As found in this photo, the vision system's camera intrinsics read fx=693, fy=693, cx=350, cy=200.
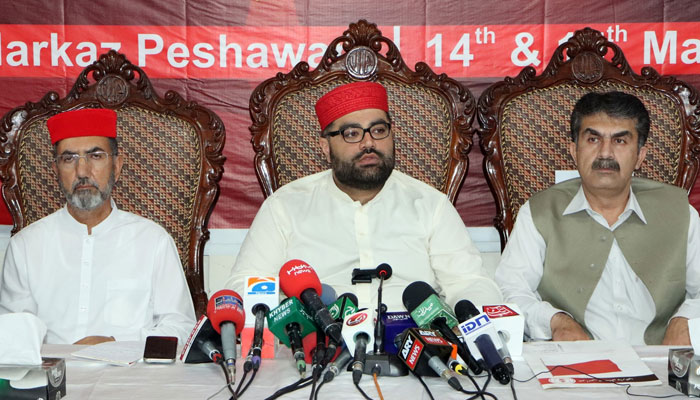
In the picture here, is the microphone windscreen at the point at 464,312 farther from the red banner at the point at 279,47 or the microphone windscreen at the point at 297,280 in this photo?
the red banner at the point at 279,47

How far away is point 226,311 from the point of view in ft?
5.36

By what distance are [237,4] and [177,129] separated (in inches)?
30.9

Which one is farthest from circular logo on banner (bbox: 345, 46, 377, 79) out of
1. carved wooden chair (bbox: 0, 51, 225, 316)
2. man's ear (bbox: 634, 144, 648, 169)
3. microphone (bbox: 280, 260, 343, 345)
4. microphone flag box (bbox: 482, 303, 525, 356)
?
microphone flag box (bbox: 482, 303, 525, 356)

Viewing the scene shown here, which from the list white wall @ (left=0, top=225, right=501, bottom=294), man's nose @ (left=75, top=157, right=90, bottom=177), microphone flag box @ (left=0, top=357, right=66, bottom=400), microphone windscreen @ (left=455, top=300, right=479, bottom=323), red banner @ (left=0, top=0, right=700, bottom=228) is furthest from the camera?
white wall @ (left=0, top=225, right=501, bottom=294)

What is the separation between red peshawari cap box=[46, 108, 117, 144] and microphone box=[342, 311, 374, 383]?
1.66m

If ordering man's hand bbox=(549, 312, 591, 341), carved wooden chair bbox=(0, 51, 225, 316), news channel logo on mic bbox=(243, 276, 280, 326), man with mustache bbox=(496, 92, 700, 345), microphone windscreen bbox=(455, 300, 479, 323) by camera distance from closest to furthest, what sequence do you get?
microphone windscreen bbox=(455, 300, 479, 323) → news channel logo on mic bbox=(243, 276, 280, 326) → man's hand bbox=(549, 312, 591, 341) → man with mustache bbox=(496, 92, 700, 345) → carved wooden chair bbox=(0, 51, 225, 316)

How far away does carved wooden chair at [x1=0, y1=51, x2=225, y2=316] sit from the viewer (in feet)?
9.96

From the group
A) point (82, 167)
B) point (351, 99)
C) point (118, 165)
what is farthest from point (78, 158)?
point (351, 99)

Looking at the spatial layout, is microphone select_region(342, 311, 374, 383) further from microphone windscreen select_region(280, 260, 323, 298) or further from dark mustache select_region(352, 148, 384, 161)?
dark mustache select_region(352, 148, 384, 161)

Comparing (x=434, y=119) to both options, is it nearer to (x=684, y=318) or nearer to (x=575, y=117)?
(x=575, y=117)

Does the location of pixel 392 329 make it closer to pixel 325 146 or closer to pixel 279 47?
pixel 325 146

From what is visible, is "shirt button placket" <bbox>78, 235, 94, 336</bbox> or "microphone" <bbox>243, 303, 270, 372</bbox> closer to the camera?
"microphone" <bbox>243, 303, 270, 372</bbox>

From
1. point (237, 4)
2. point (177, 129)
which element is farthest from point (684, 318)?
point (237, 4)

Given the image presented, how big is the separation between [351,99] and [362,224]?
509mm
